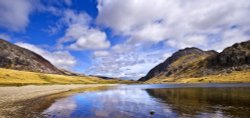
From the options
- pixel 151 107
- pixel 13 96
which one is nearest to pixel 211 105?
pixel 151 107

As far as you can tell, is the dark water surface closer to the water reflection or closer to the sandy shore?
the water reflection

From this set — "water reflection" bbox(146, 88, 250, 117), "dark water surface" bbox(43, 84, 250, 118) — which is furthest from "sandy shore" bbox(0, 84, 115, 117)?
"water reflection" bbox(146, 88, 250, 117)

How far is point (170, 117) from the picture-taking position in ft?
128

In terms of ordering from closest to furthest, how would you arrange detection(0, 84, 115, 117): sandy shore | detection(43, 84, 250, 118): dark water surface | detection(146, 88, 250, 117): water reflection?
detection(43, 84, 250, 118): dark water surface < detection(146, 88, 250, 117): water reflection < detection(0, 84, 115, 117): sandy shore

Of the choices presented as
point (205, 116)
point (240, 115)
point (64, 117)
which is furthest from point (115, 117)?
point (240, 115)

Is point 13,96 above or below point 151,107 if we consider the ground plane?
above

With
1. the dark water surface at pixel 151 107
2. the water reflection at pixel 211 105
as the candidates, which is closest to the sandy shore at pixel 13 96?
the dark water surface at pixel 151 107

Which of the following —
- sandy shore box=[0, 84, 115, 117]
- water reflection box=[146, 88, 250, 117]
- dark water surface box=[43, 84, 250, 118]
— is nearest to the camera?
dark water surface box=[43, 84, 250, 118]

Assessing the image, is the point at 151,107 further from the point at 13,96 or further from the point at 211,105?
the point at 13,96

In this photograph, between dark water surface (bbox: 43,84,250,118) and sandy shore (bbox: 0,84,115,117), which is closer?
dark water surface (bbox: 43,84,250,118)

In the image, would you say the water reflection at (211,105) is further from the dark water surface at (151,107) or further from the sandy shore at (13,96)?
the sandy shore at (13,96)

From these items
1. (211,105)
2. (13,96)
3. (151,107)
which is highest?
(13,96)

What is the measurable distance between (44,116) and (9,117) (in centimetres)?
505

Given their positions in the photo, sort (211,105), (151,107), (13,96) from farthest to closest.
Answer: (13,96)
(211,105)
(151,107)
